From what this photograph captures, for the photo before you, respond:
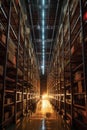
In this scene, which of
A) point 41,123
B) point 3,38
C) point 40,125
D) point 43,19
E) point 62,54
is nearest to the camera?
point 3,38

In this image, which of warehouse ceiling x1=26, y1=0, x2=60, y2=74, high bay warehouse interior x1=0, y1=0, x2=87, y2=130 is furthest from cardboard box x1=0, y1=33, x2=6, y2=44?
warehouse ceiling x1=26, y1=0, x2=60, y2=74

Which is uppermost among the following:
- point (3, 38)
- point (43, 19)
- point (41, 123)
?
point (43, 19)

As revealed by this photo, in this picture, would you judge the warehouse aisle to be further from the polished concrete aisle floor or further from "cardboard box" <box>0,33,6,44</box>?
"cardboard box" <box>0,33,6,44</box>

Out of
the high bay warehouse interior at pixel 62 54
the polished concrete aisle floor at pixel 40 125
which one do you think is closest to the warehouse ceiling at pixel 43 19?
the high bay warehouse interior at pixel 62 54

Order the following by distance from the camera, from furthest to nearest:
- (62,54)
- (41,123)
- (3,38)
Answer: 1. (62,54)
2. (41,123)
3. (3,38)

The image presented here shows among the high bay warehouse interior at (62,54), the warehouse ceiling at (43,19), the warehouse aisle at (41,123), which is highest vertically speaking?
the warehouse ceiling at (43,19)

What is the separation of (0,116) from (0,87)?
2.44 ft

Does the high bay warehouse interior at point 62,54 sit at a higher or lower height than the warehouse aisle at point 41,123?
higher

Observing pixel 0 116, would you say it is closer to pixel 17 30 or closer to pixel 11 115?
pixel 11 115

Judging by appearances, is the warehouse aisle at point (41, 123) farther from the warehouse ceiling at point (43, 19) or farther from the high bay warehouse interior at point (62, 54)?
the warehouse ceiling at point (43, 19)

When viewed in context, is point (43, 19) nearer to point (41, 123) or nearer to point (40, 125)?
point (41, 123)

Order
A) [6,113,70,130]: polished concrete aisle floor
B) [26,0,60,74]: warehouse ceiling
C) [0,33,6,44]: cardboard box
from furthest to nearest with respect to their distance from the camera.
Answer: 1. [26,0,60,74]: warehouse ceiling
2. [6,113,70,130]: polished concrete aisle floor
3. [0,33,6,44]: cardboard box

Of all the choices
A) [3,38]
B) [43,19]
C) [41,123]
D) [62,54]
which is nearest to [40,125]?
[41,123]

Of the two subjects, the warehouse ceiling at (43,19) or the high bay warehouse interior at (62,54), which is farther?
the warehouse ceiling at (43,19)
